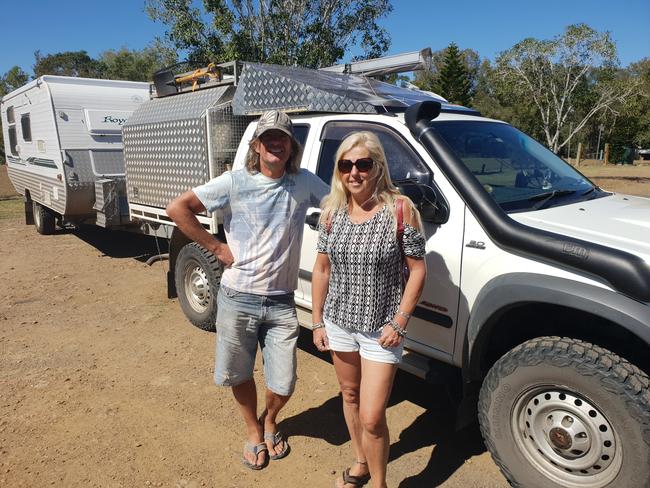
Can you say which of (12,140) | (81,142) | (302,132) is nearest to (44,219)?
(12,140)

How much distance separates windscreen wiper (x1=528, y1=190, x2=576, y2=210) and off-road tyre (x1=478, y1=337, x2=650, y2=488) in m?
0.81

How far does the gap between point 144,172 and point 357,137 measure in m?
3.92

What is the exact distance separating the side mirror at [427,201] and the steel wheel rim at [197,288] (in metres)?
2.50

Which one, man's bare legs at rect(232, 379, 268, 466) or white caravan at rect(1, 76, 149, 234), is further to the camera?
white caravan at rect(1, 76, 149, 234)

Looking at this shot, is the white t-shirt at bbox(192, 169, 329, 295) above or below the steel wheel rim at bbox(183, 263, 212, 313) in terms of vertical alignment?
above

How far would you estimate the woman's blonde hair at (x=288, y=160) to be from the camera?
2.73 meters

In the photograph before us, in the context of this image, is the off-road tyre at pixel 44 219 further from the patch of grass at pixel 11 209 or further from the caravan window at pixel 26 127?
the patch of grass at pixel 11 209

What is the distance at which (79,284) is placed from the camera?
267 inches

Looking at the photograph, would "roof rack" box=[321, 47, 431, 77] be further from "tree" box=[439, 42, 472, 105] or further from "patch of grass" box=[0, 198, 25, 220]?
"tree" box=[439, 42, 472, 105]

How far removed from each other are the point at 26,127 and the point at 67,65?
67045 millimetres

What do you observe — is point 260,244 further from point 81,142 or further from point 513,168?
point 81,142

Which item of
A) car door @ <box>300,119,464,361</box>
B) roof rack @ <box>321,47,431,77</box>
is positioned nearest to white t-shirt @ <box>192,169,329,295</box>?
car door @ <box>300,119,464,361</box>

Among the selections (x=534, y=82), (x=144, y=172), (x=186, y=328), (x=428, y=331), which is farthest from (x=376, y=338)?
(x=534, y=82)

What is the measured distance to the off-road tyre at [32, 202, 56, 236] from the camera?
33.0 feet
